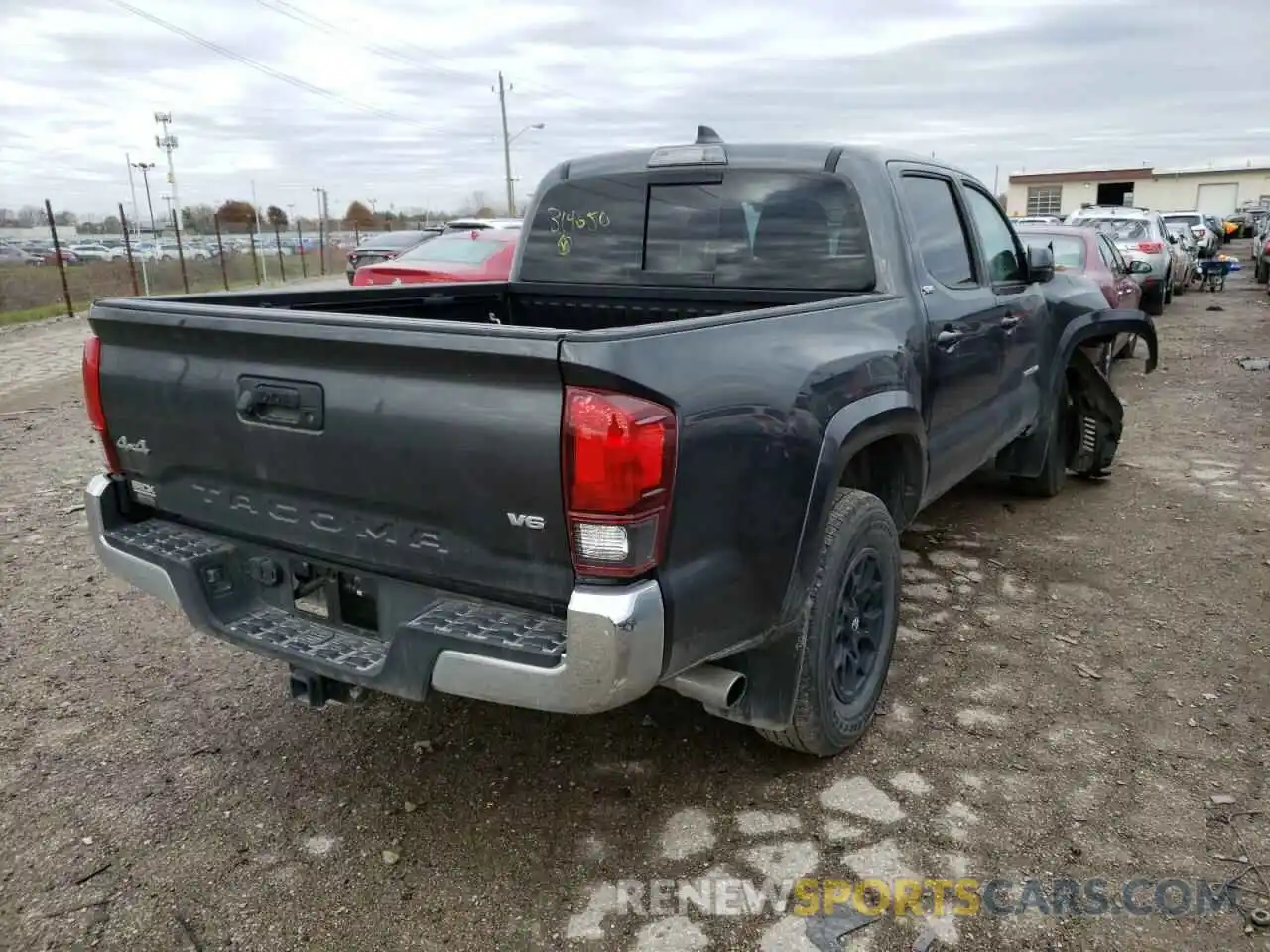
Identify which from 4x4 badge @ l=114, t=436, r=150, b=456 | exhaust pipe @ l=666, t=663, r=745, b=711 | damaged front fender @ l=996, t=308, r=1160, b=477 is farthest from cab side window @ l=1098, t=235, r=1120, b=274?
4x4 badge @ l=114, t=436, r=150, b=456

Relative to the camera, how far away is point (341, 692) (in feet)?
9.43

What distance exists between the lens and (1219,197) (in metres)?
66.8

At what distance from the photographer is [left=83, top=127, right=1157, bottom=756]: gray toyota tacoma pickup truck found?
7.68 feet

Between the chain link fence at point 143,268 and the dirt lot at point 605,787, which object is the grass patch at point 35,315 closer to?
the chain link fence at point 143,268

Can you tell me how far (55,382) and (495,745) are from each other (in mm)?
9640

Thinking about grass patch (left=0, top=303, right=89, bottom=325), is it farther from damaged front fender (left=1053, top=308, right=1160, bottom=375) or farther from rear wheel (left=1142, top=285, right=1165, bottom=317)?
rear wheel (left=1142, top=285, right=1165, bottom=317)

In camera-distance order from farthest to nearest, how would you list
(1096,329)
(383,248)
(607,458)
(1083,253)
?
(383,248), (1083,253), (1096,329), (607,458)

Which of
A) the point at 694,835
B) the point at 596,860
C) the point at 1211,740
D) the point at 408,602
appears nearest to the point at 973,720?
the point at 1211,740

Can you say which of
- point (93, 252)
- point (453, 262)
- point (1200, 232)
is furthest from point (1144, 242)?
point (93, 252)

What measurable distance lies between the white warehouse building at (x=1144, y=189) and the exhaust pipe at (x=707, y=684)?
200 ft

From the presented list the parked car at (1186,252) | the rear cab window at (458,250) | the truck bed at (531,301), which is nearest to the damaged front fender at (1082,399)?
the truck bed at (531,301)

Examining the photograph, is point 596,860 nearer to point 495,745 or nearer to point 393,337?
point 495,745

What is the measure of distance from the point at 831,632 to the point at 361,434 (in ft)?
5.06

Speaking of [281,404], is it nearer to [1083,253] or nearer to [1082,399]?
[1082,399]
